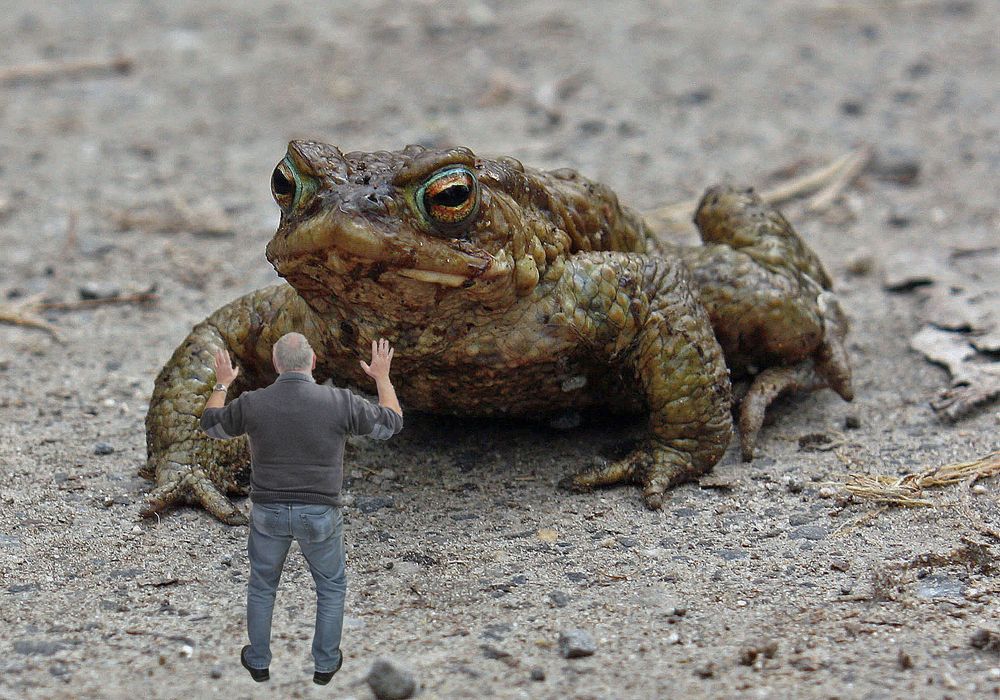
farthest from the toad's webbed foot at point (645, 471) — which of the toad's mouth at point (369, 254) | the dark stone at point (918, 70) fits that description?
the dark stone at point (918, 70)

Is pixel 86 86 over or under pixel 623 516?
over

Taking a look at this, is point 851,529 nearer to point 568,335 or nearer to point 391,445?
point 568,335

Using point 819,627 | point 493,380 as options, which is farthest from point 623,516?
point 819,627

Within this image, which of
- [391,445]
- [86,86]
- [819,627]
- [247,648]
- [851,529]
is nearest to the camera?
[247,648]

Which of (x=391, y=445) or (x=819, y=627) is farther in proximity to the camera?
(x=391, y=445)

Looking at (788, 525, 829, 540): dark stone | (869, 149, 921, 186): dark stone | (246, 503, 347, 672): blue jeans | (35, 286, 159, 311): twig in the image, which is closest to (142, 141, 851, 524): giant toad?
(788, 525, 829, 540): dark stone

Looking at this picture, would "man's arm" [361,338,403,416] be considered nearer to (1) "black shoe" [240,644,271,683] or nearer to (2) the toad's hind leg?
(1) "black shoe" [240,644,271,683]

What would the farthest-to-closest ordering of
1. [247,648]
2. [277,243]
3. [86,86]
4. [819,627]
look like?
[86,86] → [277,243] → [819,627] → [247,648]
